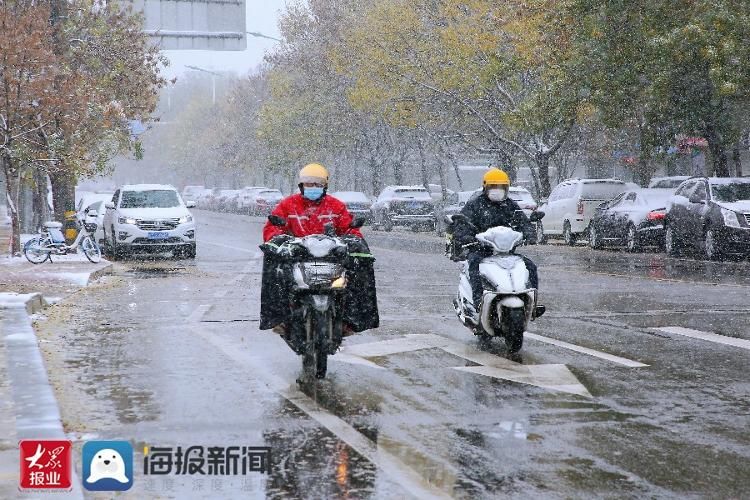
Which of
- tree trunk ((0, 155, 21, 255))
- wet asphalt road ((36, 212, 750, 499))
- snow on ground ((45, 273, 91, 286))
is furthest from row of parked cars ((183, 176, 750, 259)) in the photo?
tree trunk ((0, 155, 21, 255))

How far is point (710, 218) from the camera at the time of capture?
27953mm

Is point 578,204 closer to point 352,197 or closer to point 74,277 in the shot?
point 74,277

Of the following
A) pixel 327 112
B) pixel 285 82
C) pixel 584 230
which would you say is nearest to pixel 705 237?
pixel 584 230

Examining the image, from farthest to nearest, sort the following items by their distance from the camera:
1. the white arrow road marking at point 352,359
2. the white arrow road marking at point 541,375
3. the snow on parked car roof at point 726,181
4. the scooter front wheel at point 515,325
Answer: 1. the snow on parked car roof at point 726,181
2. the scooter front wheel at point 515,325
3. the white arrow road marking at point 352,359
4. the white arrow road marking at point 541,375

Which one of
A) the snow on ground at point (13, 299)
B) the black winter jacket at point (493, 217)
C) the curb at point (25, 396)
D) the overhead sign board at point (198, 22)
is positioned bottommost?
the snow on ground at point (13, 299)

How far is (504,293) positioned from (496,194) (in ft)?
3.84

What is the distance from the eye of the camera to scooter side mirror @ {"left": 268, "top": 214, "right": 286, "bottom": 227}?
10484 millimetres

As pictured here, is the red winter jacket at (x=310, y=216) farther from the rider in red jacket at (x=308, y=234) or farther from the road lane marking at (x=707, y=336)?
the road lane marking at (x=707, y=336)

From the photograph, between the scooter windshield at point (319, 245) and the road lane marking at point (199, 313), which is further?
the road lane marking at point (199, 313)

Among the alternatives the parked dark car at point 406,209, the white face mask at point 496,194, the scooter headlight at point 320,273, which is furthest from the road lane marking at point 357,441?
the parked dark car at point 406,209

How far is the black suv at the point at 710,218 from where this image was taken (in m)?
27.2

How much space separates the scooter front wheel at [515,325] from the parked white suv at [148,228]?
62.7 ft

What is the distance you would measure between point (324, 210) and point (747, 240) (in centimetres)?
1778

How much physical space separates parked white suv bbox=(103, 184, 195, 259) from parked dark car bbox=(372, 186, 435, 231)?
1809 centimetres
